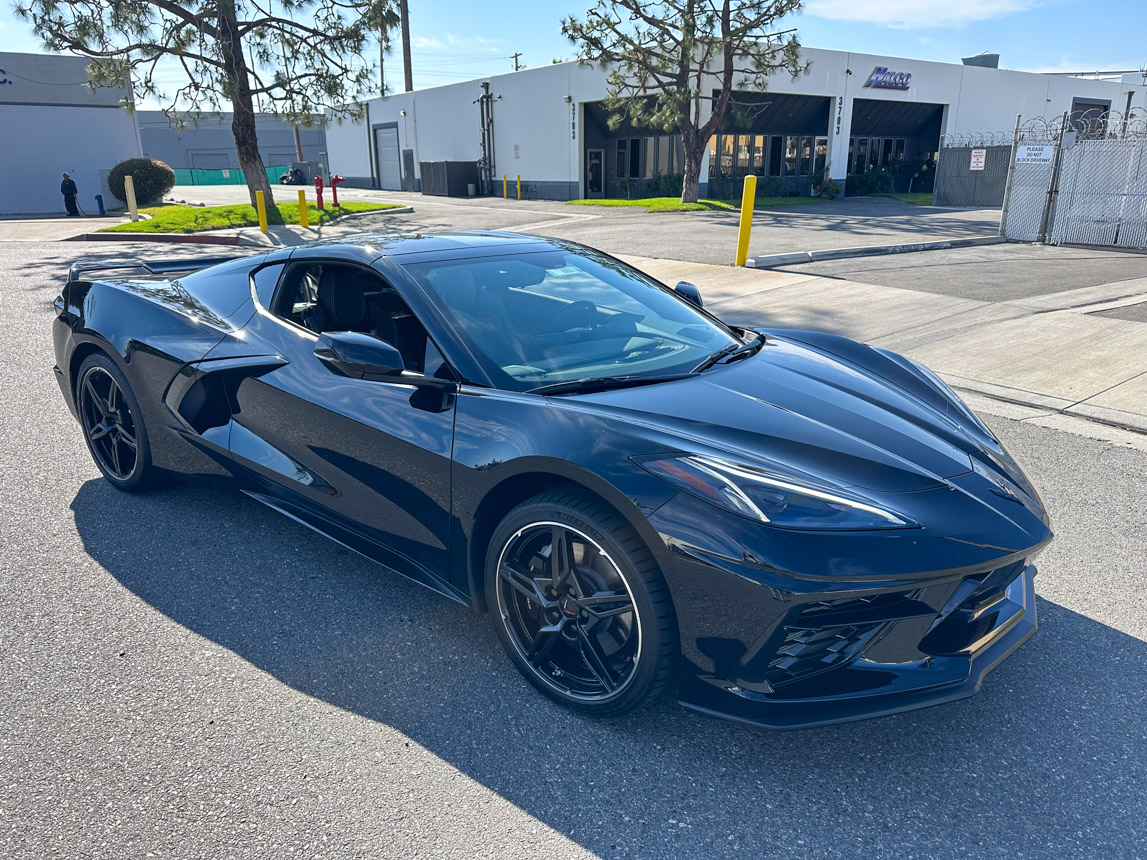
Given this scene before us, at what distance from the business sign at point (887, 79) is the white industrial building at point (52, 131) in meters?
30.9

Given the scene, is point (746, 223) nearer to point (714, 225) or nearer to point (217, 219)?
point (714, 225)

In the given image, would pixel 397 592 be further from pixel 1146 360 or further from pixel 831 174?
pixel 831 174

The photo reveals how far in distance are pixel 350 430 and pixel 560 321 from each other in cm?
89

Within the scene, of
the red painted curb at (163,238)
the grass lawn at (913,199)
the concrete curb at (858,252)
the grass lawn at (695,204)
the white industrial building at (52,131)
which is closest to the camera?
the concrete curb at (858,252)

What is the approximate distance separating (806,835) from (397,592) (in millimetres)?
1881

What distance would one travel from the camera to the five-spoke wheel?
4.12 meters

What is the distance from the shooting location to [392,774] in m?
2.42

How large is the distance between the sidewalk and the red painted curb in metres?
10.9

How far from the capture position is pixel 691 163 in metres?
29.4

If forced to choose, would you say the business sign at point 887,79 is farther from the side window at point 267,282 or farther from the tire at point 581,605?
the tire at point 581,605

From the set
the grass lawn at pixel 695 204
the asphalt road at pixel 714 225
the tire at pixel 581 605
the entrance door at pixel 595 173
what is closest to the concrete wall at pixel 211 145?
the entrance door at pixel 595 173

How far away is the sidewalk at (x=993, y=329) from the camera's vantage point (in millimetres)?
6207

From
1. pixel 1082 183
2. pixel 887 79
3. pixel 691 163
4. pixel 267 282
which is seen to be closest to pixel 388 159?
pixel 691 163

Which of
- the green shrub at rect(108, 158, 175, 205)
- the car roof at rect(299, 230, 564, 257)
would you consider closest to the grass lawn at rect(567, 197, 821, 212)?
the green shrub at rect(108, 158, 175, 205)
